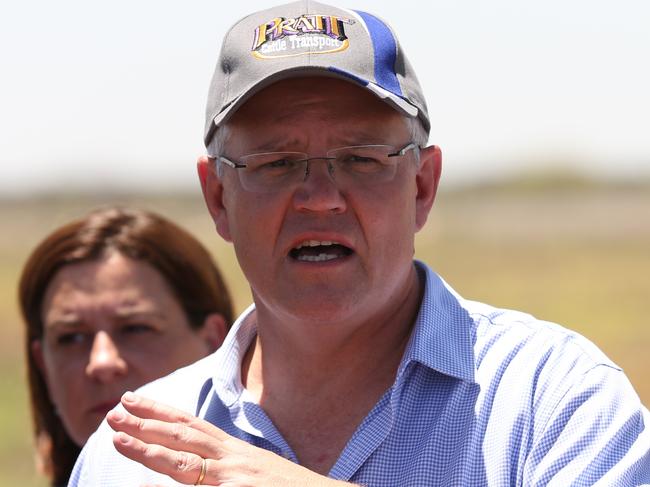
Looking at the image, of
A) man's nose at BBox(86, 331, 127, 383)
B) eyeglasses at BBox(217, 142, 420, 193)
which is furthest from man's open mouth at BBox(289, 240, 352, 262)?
man's nose at BBox(86, 331, 127, 383)

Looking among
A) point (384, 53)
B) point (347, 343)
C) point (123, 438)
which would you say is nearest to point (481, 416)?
point (347, 343)

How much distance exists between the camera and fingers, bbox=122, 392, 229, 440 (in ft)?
8.12

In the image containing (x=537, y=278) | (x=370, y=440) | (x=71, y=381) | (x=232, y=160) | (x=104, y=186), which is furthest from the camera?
(x=104, y=186)

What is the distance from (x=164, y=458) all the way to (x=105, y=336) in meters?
1.81

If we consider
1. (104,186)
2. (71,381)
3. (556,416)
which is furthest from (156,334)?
(104,186)

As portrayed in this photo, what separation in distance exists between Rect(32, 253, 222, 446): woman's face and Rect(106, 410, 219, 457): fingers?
163 cm

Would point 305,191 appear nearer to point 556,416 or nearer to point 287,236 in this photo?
point 287,236

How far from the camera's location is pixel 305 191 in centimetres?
269

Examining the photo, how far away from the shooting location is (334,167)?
107 inches

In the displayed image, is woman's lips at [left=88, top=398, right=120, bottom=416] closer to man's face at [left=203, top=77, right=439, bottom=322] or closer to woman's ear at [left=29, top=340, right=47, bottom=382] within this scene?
woman's ear at [left=29, top=340, right=47, bottom=382]

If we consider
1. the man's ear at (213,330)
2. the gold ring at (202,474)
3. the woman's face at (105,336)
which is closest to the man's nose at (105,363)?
the woman's face at (105,336)

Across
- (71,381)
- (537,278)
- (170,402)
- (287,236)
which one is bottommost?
(537,278)

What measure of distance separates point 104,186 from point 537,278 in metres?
18.4

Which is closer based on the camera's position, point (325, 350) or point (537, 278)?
point (325, 350)
